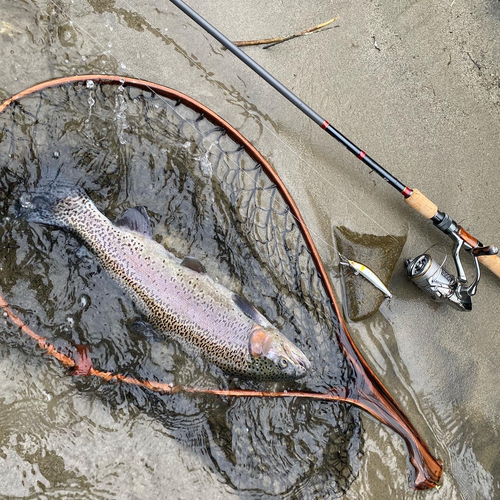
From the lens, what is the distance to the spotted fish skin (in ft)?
10.2

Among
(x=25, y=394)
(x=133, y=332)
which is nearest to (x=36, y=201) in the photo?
(x=133, y=332)

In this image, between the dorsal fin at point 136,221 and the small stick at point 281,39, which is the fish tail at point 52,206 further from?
the small stick at point 281,39

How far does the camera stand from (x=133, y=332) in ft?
11.3

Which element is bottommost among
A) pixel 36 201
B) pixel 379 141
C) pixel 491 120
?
pixel 36 201

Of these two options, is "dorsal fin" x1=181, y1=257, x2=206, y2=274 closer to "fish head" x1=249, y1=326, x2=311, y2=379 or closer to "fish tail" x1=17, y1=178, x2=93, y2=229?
"fish head" x1=249, y1=326, x2=311, y2=379

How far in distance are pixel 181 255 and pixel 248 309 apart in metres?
0.68

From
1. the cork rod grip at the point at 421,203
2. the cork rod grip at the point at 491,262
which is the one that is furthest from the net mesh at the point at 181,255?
the cork rod grip at the point at 491,262

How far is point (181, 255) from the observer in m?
3.55

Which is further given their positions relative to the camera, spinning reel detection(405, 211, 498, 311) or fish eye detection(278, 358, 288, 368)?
spinning reel detection(405, 211, 498, 311)

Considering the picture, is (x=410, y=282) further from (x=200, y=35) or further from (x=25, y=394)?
(x=25, y=394)

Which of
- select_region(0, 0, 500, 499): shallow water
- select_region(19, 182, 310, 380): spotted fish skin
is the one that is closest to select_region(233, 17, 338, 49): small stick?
select_region(0, 0, 500, 499): shallow water

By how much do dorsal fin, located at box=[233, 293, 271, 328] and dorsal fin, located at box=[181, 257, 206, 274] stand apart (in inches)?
12.5

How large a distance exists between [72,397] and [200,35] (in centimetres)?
298

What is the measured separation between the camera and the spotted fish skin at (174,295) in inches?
123
